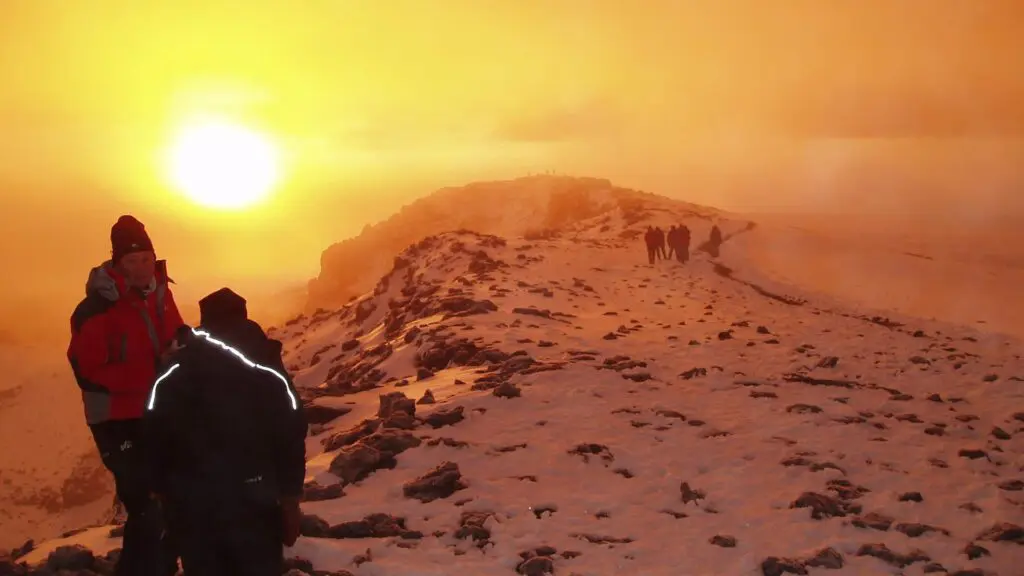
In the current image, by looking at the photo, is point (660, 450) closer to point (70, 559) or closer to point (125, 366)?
point (70, 559)

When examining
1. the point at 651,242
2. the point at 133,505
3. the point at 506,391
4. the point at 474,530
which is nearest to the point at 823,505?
the point at 474,530

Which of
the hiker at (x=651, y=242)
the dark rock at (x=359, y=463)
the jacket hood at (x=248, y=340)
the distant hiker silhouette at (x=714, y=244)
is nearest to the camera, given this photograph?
the jacket hood at (x=248, y=340)

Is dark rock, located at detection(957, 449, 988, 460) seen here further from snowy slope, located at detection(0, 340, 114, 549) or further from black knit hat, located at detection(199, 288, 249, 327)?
snowy slope, located at detection(0, 340, 114, 549)

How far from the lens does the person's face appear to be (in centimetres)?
579

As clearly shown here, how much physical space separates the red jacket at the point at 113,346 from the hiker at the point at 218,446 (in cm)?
140

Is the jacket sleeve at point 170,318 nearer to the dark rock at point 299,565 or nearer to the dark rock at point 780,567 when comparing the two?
the dark rock at point 299,565

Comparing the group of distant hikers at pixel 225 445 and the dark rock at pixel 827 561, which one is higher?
the group of distant hikers at pixel 225 445

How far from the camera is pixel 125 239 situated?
5.74 meters

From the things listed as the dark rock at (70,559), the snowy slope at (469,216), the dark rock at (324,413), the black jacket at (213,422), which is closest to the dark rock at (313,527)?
the dark rock at (70,559)

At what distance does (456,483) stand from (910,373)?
1184 centimetres

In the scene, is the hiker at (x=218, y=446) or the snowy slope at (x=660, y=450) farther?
the snowy slope at (x=660, y=450)

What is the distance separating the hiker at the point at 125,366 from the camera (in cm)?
574

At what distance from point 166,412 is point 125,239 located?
73.1 inches

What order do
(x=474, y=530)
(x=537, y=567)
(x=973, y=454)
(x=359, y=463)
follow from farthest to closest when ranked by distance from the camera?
(x=973, y=454) → (x=359, y=463) → (x=474, y=530) → (x=537, y=567)
